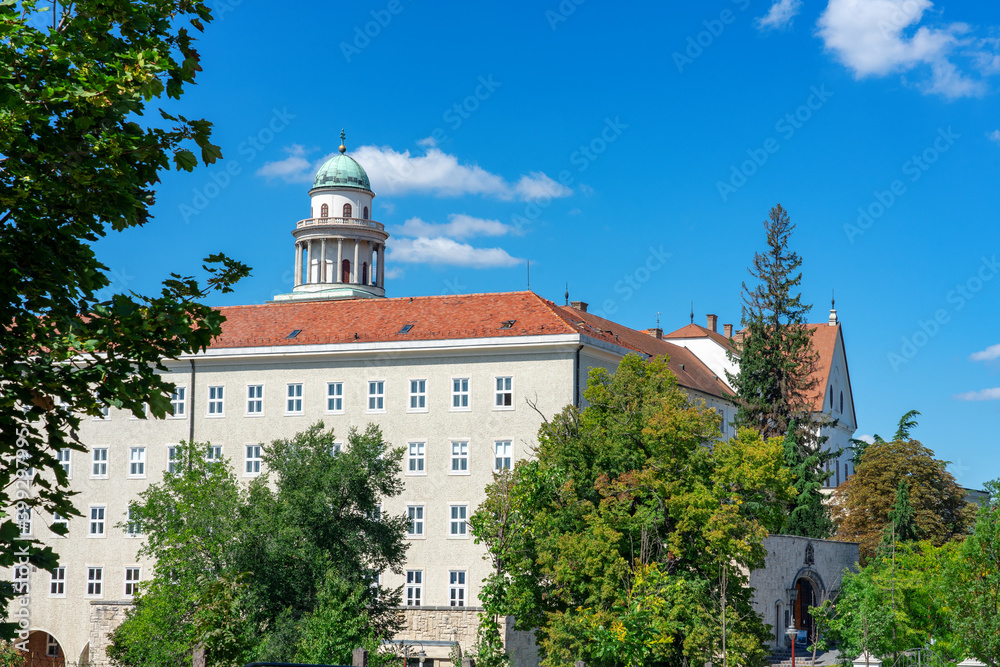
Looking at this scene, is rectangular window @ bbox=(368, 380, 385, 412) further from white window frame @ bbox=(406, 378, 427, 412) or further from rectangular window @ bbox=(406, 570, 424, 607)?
rectangular window @ bbox=(406, 570, 424, 607)

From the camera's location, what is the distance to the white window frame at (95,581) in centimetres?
5034

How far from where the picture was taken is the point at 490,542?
3381 centimetres

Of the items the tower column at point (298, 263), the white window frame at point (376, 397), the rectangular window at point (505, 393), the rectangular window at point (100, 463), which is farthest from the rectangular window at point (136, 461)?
the tower column at point (298, 263)

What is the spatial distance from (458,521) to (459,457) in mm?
2678

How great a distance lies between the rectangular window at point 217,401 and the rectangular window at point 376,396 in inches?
281

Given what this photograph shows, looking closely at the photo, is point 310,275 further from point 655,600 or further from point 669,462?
point 655,600

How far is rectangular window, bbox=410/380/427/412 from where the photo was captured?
47.6 m

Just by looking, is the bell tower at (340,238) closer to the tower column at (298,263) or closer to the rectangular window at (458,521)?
the tower column at (298,263)

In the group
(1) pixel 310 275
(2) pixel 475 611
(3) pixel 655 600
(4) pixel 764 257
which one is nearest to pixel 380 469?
(2) pixel 475 611

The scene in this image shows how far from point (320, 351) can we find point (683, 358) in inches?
1390

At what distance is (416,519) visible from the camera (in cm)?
Result: 4647

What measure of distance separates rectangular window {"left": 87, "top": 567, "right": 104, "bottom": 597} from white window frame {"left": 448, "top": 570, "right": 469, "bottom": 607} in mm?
16895

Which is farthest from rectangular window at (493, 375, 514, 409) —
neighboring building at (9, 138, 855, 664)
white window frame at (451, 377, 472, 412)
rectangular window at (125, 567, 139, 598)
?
rectangular window at (125, 567, 139, 598)

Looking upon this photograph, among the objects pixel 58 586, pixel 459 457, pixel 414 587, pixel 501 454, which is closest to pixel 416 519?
pixel 414 587
